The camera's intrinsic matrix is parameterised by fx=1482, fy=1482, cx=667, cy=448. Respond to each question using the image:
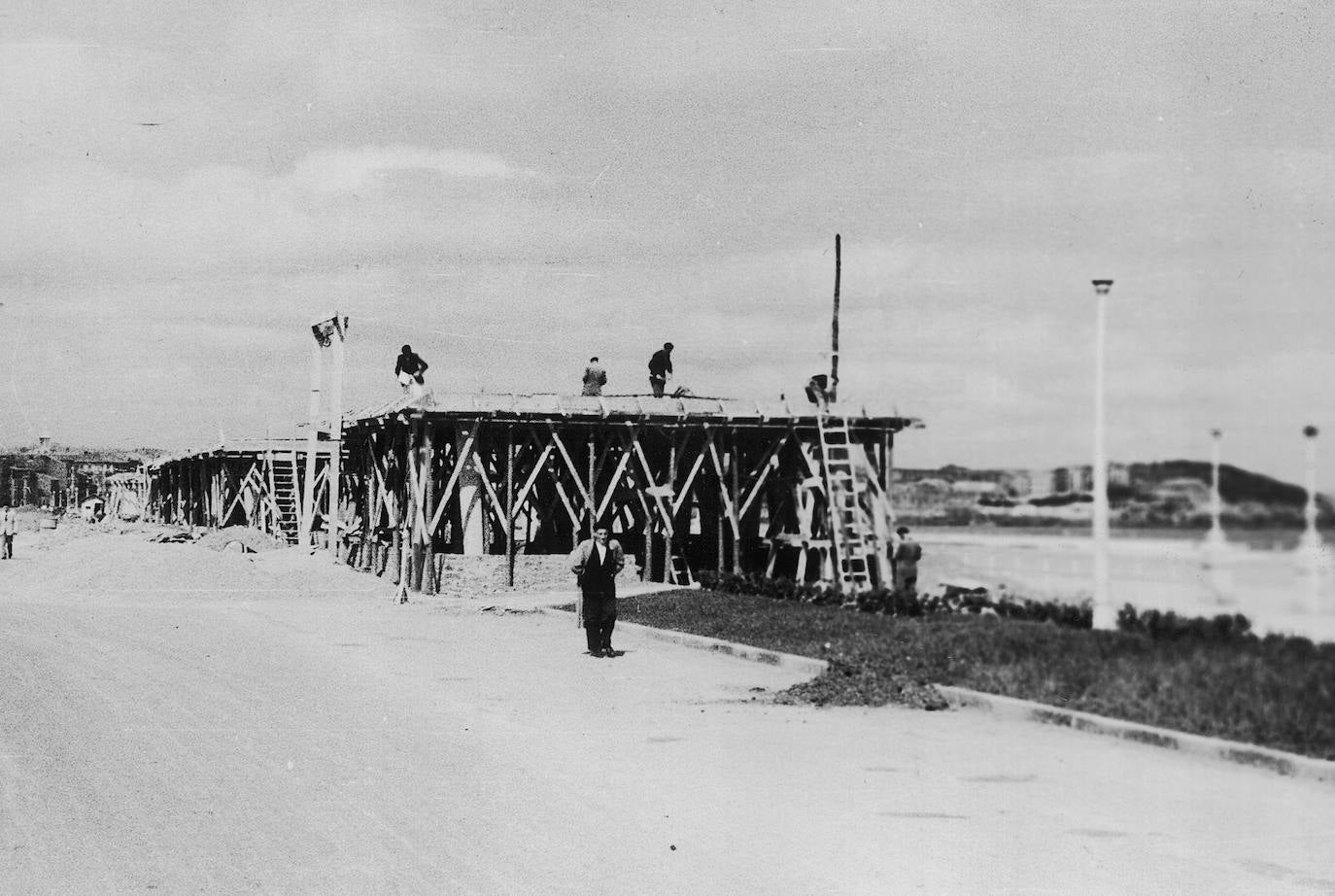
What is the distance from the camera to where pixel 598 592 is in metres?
17.1

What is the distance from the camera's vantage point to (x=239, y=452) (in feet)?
170

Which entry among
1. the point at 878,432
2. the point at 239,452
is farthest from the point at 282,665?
the point at 239,452

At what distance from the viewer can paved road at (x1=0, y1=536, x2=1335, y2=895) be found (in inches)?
271

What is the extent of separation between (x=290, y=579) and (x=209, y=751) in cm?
2046

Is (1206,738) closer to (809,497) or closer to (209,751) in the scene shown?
(209,751)

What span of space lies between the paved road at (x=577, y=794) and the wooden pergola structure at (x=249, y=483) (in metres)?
23.6

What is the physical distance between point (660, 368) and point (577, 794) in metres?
22.0

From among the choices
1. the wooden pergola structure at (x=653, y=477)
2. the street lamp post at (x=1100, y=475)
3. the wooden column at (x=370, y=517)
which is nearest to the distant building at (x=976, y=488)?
the street lamp post at (x=1100, y=475)

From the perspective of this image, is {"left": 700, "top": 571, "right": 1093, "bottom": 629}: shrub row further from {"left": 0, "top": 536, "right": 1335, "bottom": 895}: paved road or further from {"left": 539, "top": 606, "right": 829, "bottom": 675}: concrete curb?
{"left": 0, "top": 536, "right": 1335, "bottom": 895}: paved road

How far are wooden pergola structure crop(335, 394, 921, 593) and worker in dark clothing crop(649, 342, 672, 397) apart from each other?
1.14 metres

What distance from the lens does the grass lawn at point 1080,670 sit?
10.1 m

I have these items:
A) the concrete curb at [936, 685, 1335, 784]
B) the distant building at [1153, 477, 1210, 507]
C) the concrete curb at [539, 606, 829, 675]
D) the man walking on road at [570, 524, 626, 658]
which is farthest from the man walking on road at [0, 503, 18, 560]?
the distant building at [1153, 477, 1210, 507]

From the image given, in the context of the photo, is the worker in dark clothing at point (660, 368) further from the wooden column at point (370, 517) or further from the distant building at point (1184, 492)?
the distant building at point (1184, 492)

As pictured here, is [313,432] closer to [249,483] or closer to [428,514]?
[428,514]
